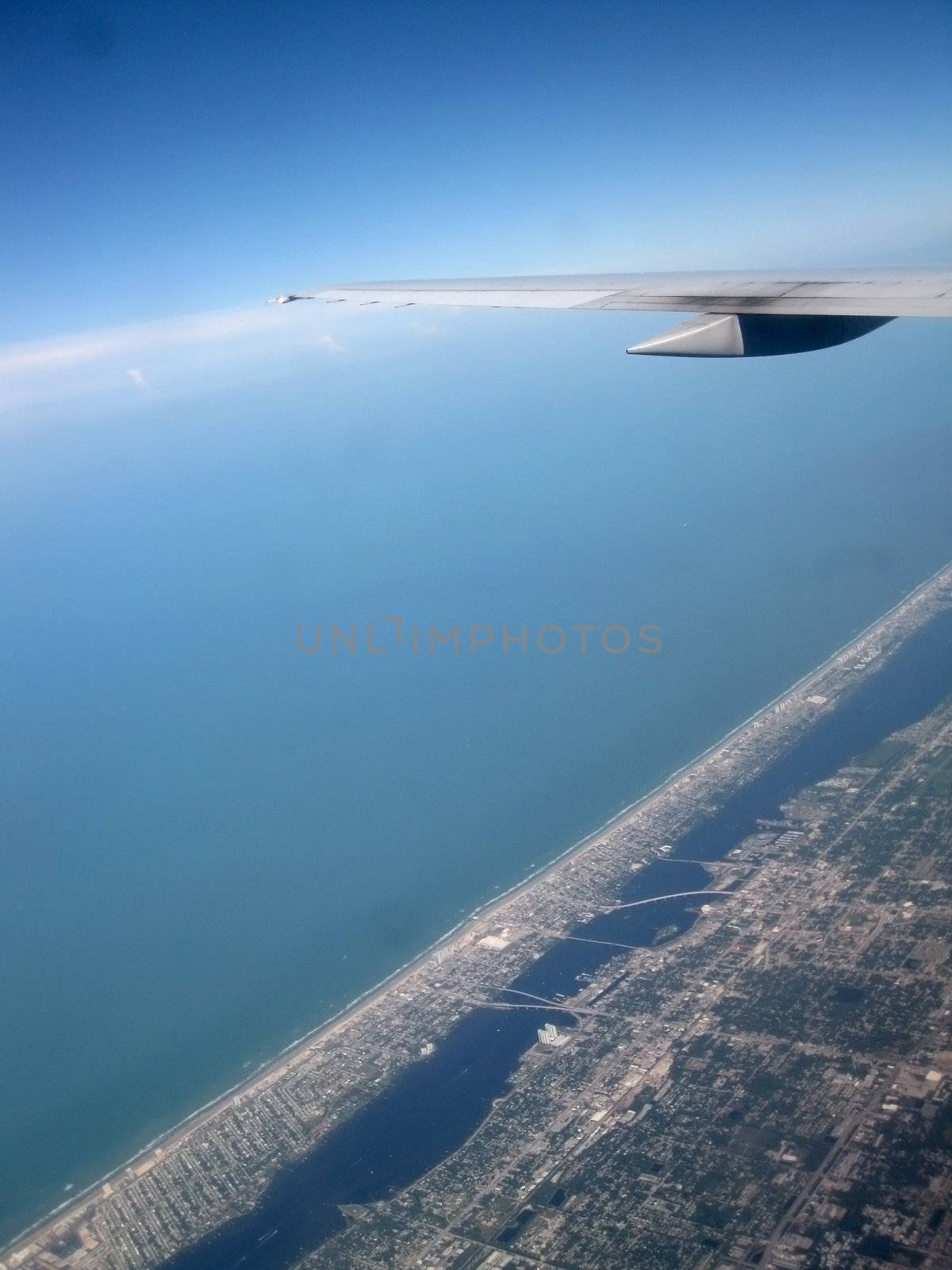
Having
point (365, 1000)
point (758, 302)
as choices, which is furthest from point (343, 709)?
point (758, 302)

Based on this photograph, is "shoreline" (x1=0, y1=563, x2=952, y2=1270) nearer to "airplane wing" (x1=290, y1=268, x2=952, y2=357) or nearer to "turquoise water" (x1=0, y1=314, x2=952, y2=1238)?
"turquoise water" (x1=0, y1=314, x2=952, y2=1238)

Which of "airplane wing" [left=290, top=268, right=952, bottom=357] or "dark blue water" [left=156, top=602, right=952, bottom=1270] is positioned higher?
"airplane wing" [left=290, top=268, right=952, bottom=357]

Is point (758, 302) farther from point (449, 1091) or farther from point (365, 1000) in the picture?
point (365, 1000)

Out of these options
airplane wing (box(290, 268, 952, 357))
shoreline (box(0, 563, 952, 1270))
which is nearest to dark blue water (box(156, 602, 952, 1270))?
shoreline (box(0, 563, 952, 1270))

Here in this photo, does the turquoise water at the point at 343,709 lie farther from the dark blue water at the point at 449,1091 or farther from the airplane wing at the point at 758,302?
the airplane wing at the point at 758,302

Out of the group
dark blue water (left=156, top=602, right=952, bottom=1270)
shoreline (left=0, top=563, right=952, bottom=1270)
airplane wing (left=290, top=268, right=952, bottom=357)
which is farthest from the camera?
shoreline (left=0, top=563, right=952, bottom=1270)

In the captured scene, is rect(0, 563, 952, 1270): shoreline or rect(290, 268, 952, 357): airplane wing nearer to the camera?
rect(290, 268, 952, 357): airplane wing
